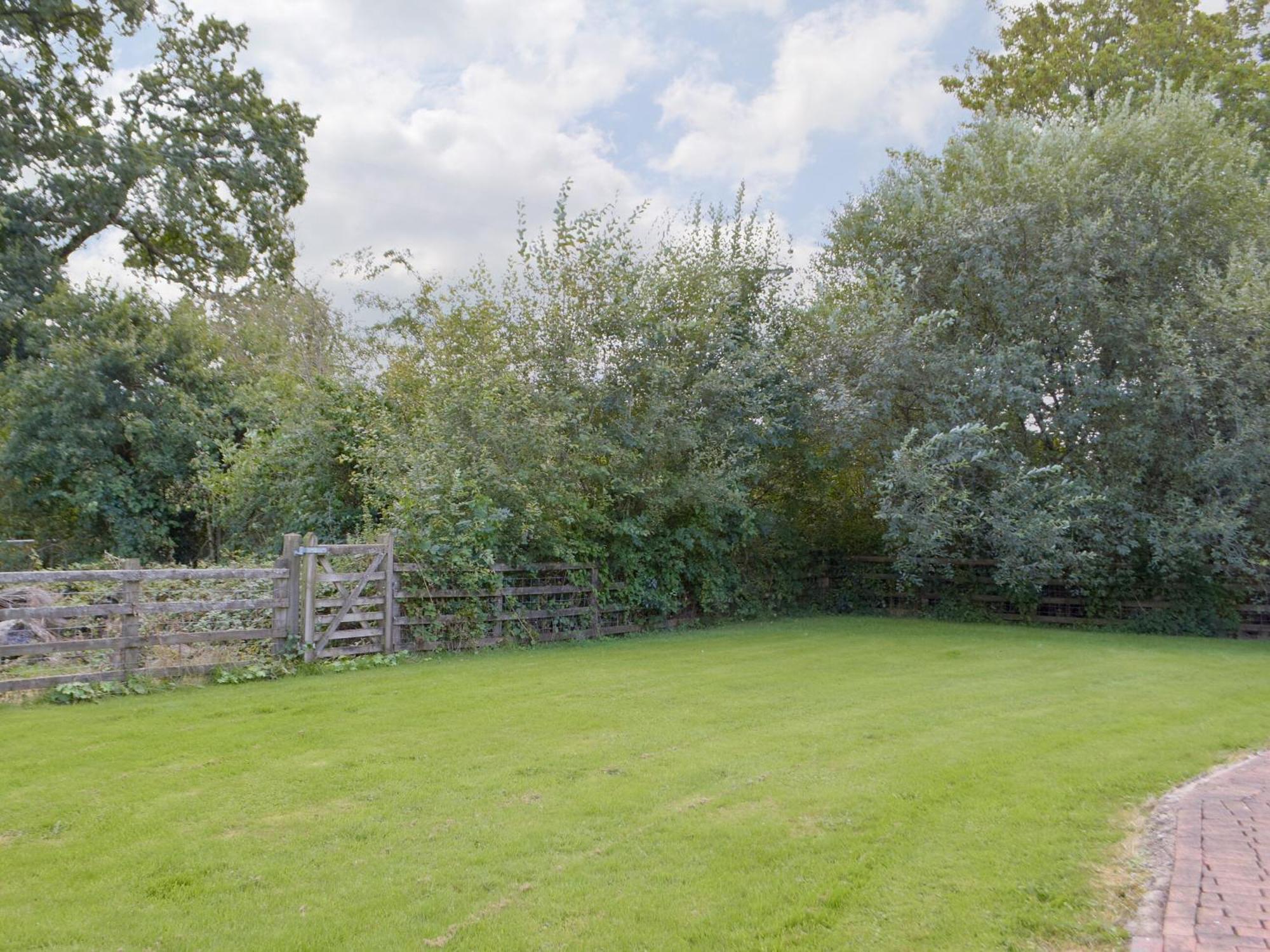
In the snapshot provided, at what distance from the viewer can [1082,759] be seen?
6.87 metres

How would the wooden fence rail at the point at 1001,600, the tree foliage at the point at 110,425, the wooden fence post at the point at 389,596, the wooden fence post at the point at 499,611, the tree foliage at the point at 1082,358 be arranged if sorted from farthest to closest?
the tree foliage at the point at 110,425, the wooden fence rail at the point at 1001,600, the tree foliage at the point at 1082,358, the wooden fence post at the point at 499,611, the wooden fence post at the point at 389,596

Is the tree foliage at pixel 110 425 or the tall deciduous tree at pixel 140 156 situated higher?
the tall deciduous tree at pixel 140 156

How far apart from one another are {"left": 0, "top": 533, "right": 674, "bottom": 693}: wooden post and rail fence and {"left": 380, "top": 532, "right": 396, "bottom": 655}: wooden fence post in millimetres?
13

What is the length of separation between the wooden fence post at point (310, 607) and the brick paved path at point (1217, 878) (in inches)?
364

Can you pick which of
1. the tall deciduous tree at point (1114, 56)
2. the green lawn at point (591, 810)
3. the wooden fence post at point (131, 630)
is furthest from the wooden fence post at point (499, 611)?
the tall deciduous tree at point (1114, 56)

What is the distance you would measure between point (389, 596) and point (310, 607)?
1232 millimetres

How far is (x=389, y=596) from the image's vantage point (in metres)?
12.5

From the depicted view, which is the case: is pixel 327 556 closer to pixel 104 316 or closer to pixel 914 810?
pixel 914 810

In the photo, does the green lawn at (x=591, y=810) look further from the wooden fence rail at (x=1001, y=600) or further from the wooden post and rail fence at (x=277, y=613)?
the wooden fence rail at (x=1001, y=600)

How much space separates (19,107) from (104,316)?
6519mm

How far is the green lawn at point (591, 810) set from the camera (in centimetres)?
416

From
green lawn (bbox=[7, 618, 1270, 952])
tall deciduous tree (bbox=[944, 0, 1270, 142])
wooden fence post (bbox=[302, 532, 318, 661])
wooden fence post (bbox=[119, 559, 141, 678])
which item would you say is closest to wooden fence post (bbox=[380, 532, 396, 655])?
wooden fence post (bbox=[302, 532, 318, 661])

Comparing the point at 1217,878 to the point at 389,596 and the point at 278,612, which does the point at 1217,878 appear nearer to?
the point at 278,612

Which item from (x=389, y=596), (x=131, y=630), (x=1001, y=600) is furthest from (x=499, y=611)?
(x=1001, y=600)
